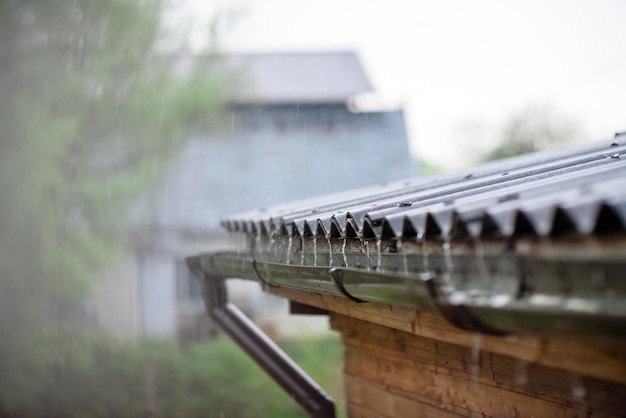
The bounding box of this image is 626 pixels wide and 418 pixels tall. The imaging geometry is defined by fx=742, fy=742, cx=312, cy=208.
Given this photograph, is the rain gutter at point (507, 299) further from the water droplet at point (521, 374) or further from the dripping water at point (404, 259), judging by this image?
the water droplet at point (521, 374)

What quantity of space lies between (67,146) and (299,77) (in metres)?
4.61

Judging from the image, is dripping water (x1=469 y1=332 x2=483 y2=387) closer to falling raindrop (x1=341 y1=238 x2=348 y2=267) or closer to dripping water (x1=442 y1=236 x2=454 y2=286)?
falling raindrop (x1=341 y1=238 x2=348 y2=267)

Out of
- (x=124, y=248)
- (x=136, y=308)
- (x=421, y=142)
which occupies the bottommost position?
(x=136, y=308)

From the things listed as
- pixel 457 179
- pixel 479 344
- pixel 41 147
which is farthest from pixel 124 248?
pixel 479 344

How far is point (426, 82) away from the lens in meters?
24.6

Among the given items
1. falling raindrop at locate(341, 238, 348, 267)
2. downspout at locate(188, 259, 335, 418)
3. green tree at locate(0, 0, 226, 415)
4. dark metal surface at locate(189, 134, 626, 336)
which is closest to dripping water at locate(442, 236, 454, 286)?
dark metal surface at locate(189, 134, 626, 336)

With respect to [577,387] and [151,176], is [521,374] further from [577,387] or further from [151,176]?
[151,176]

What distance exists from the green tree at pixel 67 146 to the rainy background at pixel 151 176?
22 mm

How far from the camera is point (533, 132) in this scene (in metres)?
18.8

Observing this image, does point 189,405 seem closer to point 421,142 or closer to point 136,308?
point 136,308

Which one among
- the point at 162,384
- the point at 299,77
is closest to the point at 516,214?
the point at 162,384

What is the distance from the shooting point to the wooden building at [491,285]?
0.93 metres

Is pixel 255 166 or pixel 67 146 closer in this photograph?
pixel 67 146

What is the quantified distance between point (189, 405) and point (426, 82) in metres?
16.3
